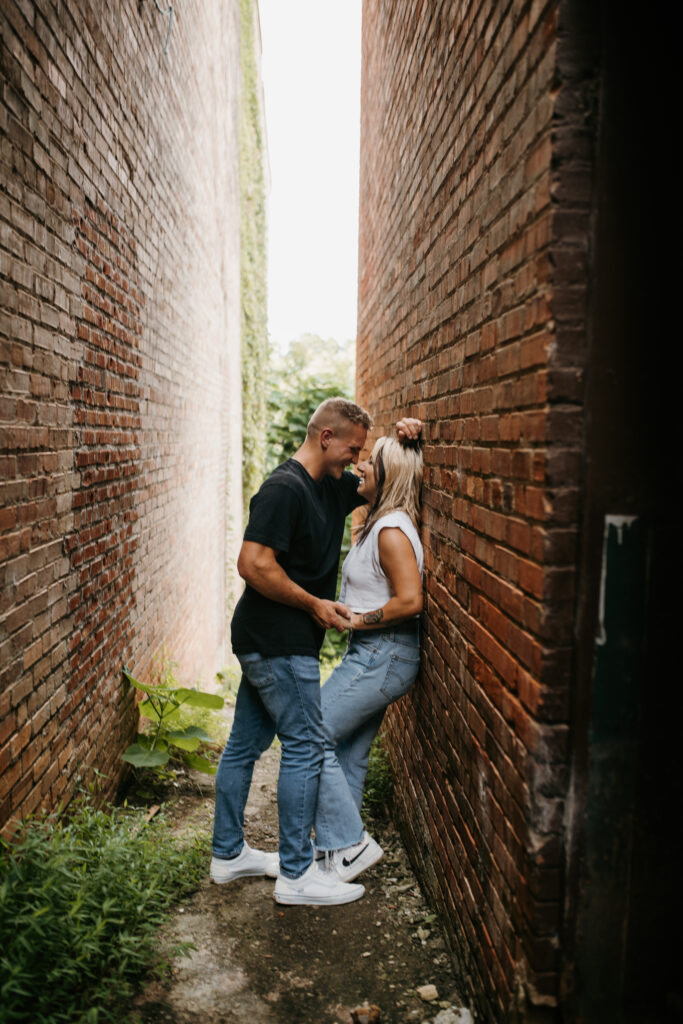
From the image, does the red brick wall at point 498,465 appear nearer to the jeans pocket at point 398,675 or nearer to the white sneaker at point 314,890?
the jeans pocket at point 398,675

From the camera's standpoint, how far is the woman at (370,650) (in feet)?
11.0

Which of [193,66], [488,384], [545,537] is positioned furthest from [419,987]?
[193,66]

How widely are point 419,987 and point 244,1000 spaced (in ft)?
2.04

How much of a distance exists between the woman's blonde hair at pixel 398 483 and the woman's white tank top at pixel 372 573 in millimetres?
65

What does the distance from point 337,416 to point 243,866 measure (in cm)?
215

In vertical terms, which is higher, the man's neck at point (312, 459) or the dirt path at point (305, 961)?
the man's neck at point (312, 459)

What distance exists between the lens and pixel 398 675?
3.47 metres

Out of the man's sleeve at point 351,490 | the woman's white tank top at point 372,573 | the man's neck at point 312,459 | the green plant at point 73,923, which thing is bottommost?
the green plant at point 73,923

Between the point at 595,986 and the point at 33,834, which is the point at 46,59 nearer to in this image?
the point at 33,834

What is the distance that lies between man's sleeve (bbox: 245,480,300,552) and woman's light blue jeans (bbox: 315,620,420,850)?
0.68 metres

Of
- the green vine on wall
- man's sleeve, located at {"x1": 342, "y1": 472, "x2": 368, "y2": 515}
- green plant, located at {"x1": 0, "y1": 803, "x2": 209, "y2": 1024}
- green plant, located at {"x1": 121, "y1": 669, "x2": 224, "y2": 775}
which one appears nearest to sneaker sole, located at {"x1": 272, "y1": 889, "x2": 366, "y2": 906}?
green plant, located at {"x1": 0, "y1": 803, "x2": 209, "y2": 1024}

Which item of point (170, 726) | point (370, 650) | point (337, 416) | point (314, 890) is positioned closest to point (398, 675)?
point (370, 650)

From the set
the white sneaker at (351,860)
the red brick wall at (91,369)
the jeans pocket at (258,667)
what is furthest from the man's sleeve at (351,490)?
the white sneaker at (351,860)

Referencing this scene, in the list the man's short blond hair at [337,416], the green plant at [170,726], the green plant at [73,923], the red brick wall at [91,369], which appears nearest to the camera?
the green plant at [73,923]
